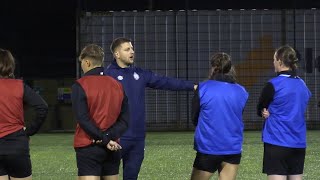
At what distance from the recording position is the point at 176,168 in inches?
433

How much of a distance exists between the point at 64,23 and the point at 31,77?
1.75m

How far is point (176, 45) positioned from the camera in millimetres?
19812

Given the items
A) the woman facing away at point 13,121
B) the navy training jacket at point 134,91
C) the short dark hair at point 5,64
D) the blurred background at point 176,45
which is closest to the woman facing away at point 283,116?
the navy training jacket at point 134,91

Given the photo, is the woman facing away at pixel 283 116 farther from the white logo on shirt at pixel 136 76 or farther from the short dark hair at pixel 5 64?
the short dark hair at pixel 5 64

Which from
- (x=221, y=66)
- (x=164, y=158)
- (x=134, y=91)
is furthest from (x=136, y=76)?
(x=164, y=158)

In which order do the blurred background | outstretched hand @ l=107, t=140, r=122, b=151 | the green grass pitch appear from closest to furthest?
outstretched hand @ l=107, t=140, r=122, b=151
the green grass pitch
the blurred background

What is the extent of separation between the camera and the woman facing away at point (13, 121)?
6.05m

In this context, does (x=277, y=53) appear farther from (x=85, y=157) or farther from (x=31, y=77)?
(x=31, y=77)

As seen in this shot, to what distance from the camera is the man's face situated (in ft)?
22.0

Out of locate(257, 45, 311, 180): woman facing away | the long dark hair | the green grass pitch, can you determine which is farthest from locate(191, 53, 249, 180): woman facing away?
the green grass pitch

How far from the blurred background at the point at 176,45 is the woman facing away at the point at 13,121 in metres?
13.3

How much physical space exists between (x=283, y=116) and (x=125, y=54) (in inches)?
59.8

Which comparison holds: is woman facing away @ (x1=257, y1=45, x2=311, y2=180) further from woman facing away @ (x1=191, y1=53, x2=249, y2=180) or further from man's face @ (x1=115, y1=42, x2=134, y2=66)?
man's face @ (x1=115, y1=42, x2=134, y2=66)

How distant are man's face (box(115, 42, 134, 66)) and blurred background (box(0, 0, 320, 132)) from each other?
12687mm
